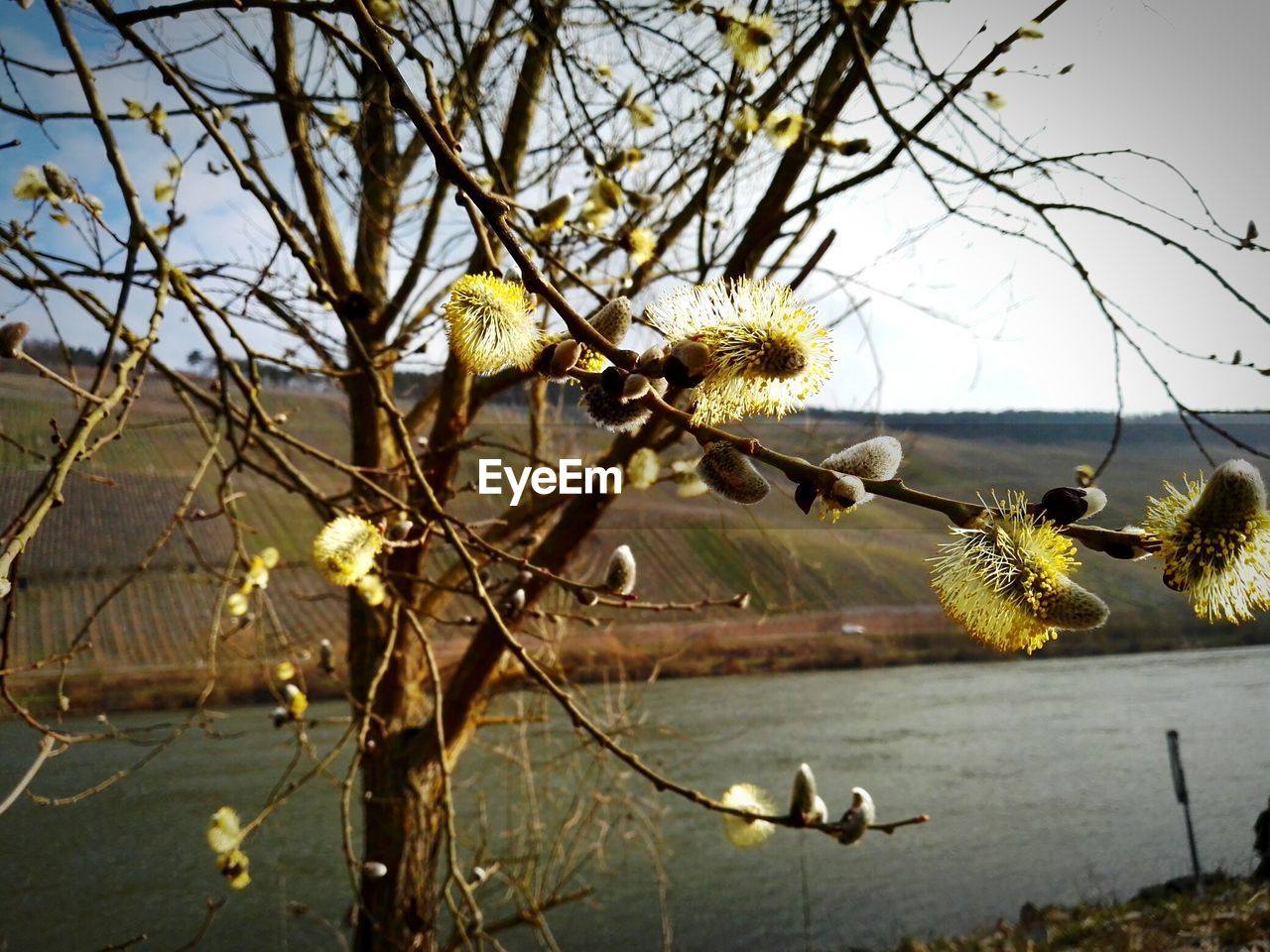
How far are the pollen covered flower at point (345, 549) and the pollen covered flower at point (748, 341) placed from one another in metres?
0.52

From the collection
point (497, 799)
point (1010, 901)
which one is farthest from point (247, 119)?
point (1010, 901)

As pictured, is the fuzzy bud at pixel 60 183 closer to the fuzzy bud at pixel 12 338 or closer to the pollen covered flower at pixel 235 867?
the fuzzy bud at pixel 12 338

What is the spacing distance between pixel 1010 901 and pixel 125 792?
19.3 ft

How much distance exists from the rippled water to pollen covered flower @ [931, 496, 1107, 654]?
1979mm

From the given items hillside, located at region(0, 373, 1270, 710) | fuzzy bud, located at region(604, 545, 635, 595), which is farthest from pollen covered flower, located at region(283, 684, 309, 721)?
fuzzy bud, located at region(604, 545, 635, 595)

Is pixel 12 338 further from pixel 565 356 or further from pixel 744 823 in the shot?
pixel 744 823

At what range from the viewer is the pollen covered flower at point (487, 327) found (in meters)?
0.49

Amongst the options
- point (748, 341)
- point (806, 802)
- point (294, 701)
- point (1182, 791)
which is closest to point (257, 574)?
point (294, 701)

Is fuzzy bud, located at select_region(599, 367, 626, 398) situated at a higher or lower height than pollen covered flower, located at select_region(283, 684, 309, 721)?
higher

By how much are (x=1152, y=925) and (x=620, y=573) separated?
5.19 m

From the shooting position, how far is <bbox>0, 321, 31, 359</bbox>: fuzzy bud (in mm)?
817

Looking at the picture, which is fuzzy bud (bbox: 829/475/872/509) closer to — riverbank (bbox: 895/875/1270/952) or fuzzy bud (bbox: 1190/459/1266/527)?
fuzzy bud (bbox: 1190/459/1266/527)

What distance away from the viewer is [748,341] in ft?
1.47

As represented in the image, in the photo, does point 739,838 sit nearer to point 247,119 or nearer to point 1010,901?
point 247,119
